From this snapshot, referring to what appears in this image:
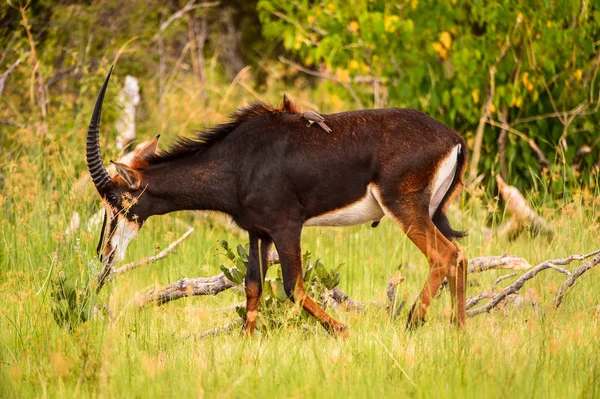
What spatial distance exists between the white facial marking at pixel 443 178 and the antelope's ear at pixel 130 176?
80.4 inches

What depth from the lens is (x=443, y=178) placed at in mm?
6312

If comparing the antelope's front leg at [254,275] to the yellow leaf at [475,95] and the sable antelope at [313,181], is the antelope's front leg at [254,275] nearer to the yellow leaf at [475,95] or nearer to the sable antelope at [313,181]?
the sable antelope at [313,181]

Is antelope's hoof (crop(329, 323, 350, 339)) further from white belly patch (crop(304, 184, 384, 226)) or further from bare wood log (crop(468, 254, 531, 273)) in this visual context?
bare wood log (crop(468, 254, 531, 273))

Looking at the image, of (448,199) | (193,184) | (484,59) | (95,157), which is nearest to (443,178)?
(448,199)

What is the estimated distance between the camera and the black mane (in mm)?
6473

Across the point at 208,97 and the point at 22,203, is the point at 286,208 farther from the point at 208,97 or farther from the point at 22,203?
the point at 208,97

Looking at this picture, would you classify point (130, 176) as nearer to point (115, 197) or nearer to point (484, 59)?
point (115, 197)

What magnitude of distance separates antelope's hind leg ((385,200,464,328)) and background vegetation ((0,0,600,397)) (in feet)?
0.57

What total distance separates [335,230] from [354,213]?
2.79 metres

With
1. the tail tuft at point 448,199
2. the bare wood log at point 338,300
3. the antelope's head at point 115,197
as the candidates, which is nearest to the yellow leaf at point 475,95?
the tail tuft at point 448,199

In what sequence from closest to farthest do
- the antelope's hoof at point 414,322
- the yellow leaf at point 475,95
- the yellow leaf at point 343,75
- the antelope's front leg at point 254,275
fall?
the antelope's hoof at point 414,322 < the antelope's front leg at point 254,275 < the yellow leaf at point 475,95 < the yellow leaf at point 343,75

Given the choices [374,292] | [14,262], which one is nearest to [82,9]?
[14,262]

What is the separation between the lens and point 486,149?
11.1m

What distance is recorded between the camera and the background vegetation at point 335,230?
4832 mm
